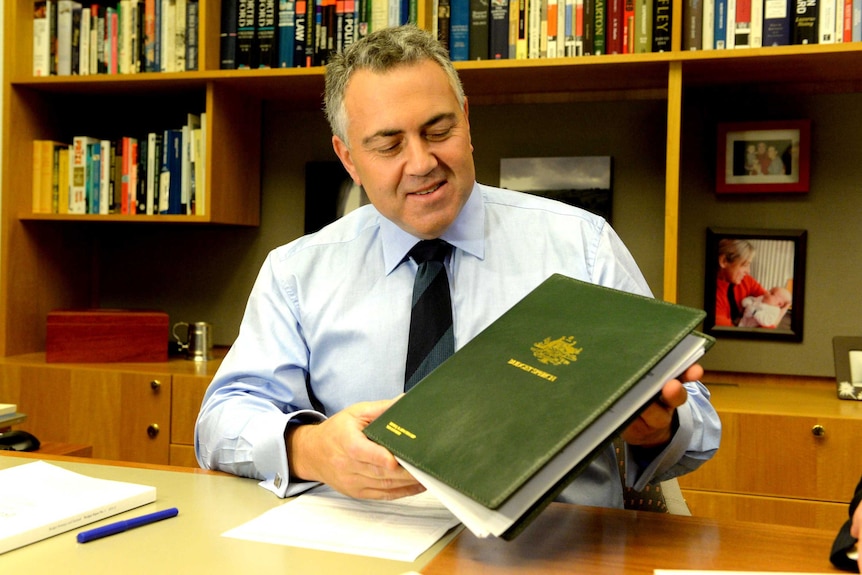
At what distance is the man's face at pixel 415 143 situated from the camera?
51.3 inches

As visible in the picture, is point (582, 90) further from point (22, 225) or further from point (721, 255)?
point (22, 225)

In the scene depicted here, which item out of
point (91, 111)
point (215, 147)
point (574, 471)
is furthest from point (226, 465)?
point (91, 111)

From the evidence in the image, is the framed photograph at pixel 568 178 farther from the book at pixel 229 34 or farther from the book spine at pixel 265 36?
the book at pixel 229 34

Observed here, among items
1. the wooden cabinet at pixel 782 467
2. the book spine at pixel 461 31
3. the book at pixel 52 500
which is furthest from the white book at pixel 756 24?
the book at pixel 52 500

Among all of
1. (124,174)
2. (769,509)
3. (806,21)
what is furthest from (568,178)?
(124,174)

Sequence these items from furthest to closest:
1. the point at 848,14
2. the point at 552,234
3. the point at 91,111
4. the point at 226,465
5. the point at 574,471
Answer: the point at 91,111 → the point at 848,14 → the point at 552,234 → the point at 226,465 → the point at 574,471

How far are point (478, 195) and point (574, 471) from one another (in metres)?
0.72

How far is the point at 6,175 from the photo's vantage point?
2523 mm

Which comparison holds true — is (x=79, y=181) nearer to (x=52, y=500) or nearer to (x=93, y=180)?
(x=93, y=180)

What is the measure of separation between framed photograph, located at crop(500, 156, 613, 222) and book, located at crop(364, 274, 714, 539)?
1.53 metres

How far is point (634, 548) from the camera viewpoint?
841mm

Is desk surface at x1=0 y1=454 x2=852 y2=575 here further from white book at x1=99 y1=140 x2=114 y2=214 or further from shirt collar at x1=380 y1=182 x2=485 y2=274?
white book at x1=99 y1=140 x2=114 y2=214

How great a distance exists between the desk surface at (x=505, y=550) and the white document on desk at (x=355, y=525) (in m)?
0.02

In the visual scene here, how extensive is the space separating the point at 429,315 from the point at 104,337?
1.53 metres
